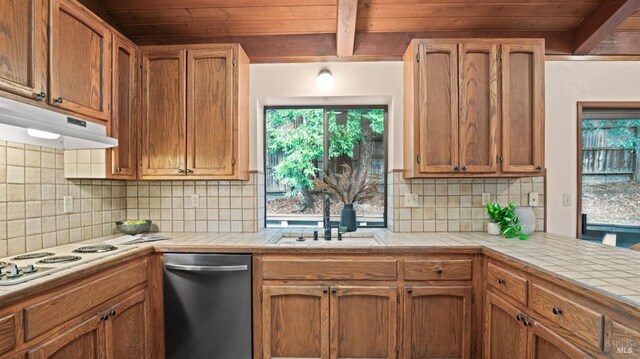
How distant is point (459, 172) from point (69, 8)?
259cm

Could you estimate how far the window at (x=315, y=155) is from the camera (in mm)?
2842

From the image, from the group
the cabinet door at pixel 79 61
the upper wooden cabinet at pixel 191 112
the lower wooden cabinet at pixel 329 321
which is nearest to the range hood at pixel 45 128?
the cabinet door at pixel 79 61

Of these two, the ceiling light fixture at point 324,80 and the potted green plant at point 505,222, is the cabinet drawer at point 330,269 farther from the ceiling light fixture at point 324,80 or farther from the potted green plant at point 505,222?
the ceiling light fixture at point 324,80

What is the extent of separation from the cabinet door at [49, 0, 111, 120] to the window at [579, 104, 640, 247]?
3610 mm

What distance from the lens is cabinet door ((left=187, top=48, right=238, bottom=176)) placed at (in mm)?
2279

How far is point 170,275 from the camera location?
1.99 m

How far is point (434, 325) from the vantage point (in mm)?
1974

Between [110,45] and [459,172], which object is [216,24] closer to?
[110,45]

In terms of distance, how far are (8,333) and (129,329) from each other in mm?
727

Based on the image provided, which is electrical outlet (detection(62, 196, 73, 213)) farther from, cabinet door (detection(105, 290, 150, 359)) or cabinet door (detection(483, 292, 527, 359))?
cabinet door (detection(483, 292, 527, 359))

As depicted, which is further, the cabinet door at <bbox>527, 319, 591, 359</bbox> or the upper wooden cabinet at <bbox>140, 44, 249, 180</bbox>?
the upper wooden cabinet at <bbox>140, 44, 249, 180</bbox>

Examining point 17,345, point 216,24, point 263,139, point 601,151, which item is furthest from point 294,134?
point 601,151

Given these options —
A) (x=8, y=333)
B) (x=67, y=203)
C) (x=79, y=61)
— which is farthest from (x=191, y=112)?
(x=8, y=333)

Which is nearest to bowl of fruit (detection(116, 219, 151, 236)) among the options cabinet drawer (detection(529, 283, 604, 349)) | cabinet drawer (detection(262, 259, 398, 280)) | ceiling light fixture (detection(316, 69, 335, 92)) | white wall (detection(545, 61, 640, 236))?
cabinet drawer (detection(262, 259, 398, 280))
